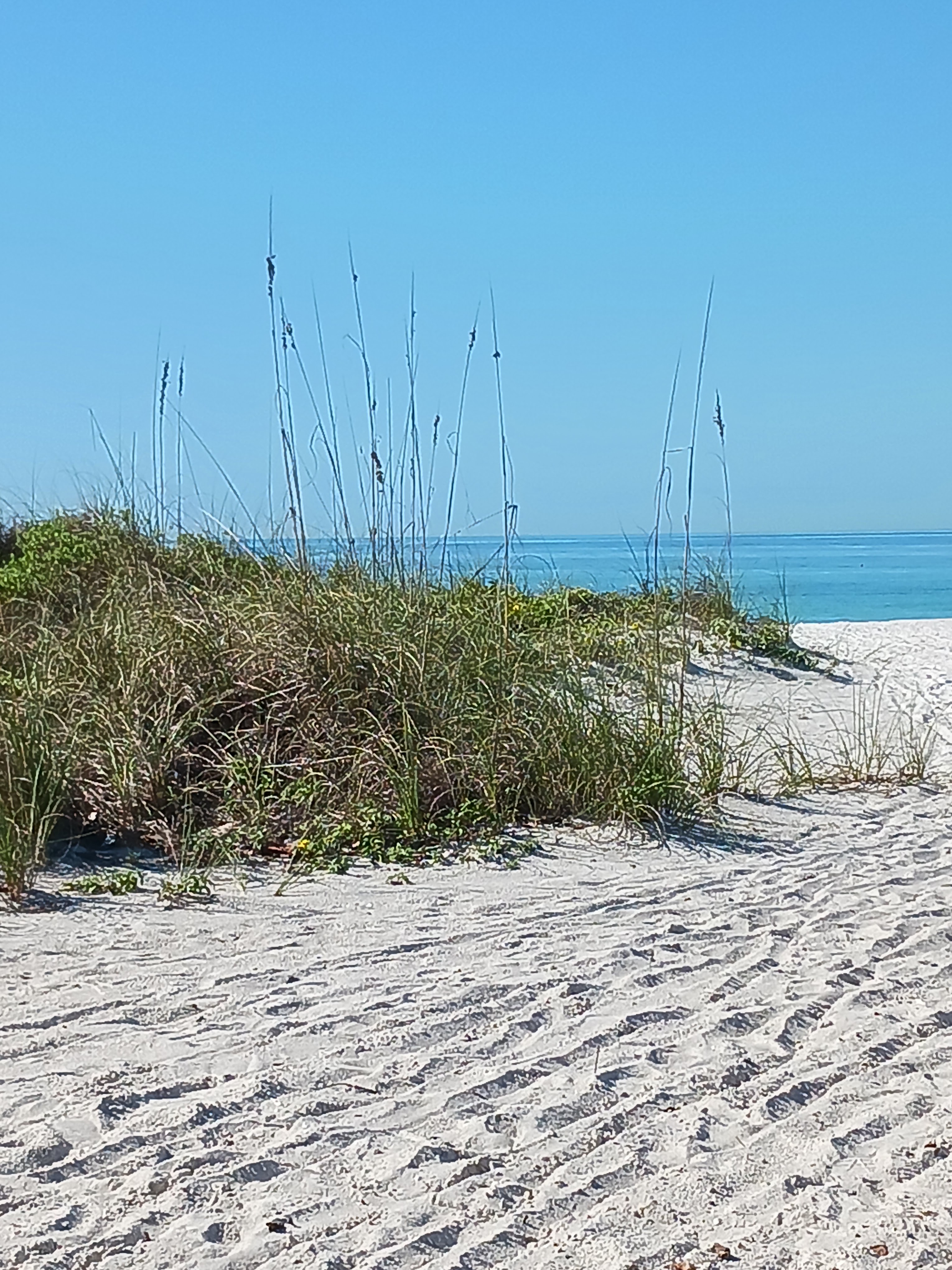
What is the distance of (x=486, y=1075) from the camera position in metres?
3.68

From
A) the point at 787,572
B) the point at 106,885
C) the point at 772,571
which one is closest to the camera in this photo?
the point at 106,885

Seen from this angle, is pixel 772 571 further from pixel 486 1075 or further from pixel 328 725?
pixel 486 1075

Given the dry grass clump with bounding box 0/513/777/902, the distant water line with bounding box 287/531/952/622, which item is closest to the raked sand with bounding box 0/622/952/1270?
the dry grass clump with bounding box 0/513/777/902

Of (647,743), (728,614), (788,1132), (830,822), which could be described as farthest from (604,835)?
(728,614)

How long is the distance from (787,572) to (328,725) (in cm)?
3768

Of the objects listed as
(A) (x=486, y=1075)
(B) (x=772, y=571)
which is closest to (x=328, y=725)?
(A) (x=486, y=1075)

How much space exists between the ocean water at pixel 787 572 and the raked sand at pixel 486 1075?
12.4 ft

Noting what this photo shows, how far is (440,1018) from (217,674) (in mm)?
3694

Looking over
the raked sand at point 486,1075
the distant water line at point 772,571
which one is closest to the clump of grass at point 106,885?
the raked sand at point 486,1075

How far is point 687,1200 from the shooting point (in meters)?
3.04

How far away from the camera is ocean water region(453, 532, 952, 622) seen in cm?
997

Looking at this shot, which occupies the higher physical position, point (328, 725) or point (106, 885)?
point (328, 725)

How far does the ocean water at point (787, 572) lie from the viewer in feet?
32.7

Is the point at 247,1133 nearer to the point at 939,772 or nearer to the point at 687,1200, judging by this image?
the point at 687,1200
